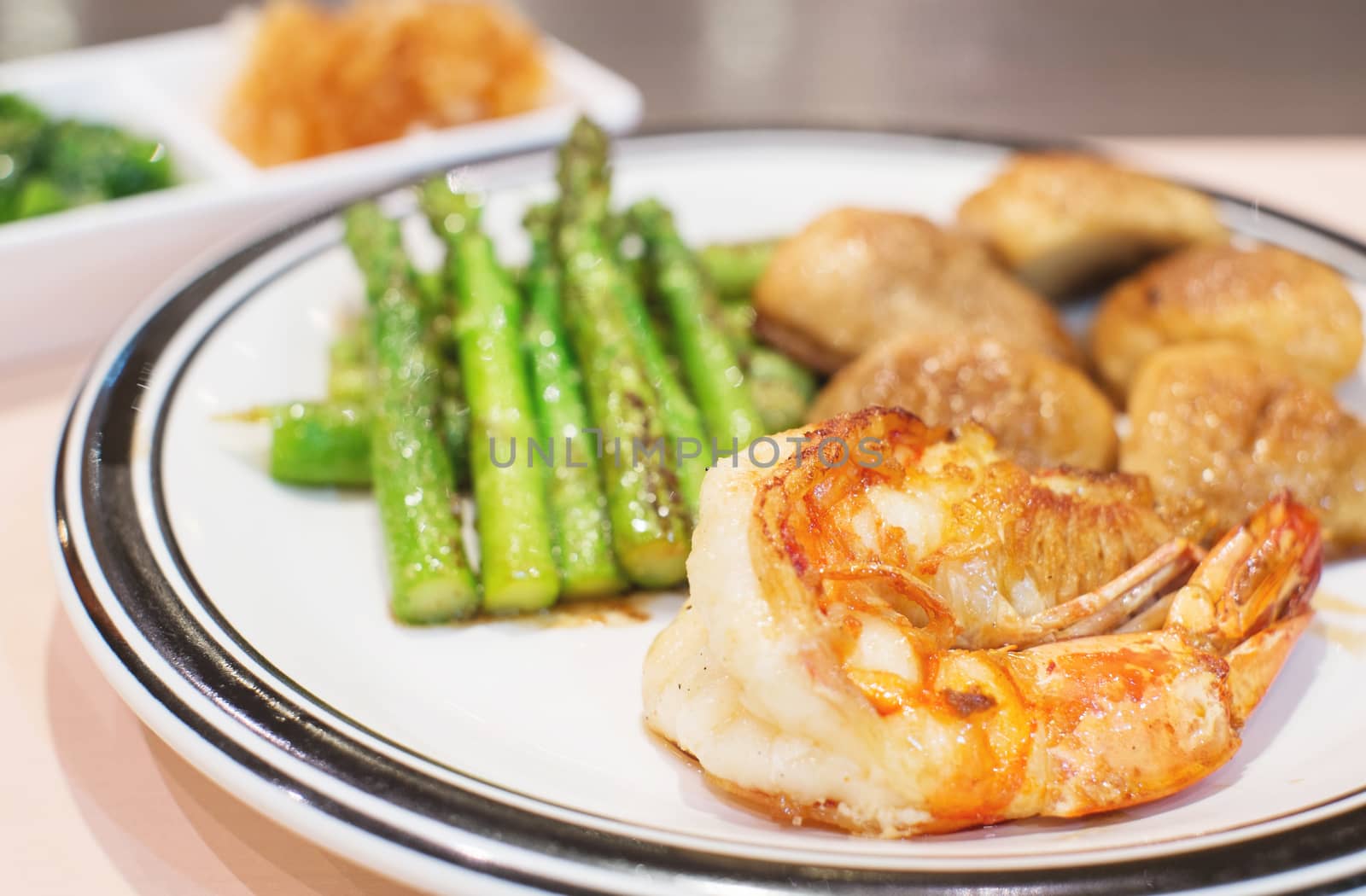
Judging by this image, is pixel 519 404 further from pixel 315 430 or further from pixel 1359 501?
pixel 1359 501

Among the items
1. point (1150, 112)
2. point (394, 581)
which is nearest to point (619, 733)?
point (394, 581)

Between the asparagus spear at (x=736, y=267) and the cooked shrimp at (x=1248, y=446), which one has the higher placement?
the asparagus spear at (x=736, y=267)

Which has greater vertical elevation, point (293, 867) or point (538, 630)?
point (538, 630)

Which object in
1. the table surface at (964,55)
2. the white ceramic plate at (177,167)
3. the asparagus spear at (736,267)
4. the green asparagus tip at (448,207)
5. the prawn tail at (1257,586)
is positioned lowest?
the prawn tail at (1257,586)

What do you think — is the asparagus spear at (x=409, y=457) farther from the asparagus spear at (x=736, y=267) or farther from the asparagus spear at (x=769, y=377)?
the asparagus spear at (x=736, y=267)

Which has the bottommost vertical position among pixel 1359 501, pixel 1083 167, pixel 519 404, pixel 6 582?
pixel 1359 501

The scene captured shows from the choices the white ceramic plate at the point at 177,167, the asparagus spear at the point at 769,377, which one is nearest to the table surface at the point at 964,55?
the white ceramic plate at the point at 177,167
